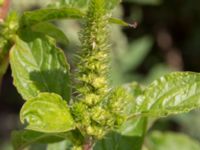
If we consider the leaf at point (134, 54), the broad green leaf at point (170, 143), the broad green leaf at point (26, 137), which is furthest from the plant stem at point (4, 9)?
the leaf at point (134, 54)

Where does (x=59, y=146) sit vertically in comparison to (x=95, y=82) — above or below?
below

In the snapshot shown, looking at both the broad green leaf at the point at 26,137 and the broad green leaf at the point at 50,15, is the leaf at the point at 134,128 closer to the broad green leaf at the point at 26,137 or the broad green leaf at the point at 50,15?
the broad green leaf at the point at 26,137

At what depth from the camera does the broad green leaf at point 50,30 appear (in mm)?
1764

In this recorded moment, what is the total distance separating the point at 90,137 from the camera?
1.44m

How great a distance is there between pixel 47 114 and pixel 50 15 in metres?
0.32

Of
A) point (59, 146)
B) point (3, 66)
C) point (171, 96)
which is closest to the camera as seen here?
point (171, 96)

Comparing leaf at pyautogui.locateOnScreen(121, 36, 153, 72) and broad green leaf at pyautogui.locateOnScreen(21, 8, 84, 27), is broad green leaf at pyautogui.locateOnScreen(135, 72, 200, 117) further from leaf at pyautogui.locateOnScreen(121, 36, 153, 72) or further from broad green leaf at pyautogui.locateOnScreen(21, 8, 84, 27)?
leaf at pyautogui.locateOnScreen(121, 36, 153, 72)

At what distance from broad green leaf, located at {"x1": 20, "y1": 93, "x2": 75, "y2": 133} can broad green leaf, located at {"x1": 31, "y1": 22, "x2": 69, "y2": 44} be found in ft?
1.07

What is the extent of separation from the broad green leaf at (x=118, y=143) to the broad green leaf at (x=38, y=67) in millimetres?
215

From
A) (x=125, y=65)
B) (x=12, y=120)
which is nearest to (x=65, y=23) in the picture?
Result: (x=125, y=65)

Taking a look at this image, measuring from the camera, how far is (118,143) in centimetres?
180

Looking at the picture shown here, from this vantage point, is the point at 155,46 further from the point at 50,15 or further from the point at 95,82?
the point at 95,82

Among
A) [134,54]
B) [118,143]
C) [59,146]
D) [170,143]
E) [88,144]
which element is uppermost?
[88,144]

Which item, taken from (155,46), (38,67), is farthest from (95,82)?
(155,46)
